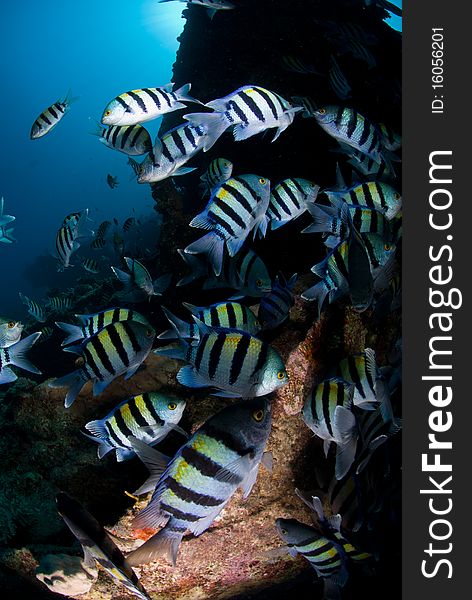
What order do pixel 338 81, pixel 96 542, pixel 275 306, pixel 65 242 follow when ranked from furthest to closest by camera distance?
pixel 338 81 → pixel 65 242 → pixel 275 306 → pixel 96 542

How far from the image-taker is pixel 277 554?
3387 millimetres

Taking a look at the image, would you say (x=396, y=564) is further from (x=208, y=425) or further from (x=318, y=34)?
(x=318, y=34)

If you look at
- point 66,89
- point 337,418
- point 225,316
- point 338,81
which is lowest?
point 337,418

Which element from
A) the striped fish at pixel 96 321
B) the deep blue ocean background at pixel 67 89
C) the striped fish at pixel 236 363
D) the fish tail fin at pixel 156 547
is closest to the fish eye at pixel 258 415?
the striped fish at pixel 236 363

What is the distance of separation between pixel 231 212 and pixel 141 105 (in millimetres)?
1262

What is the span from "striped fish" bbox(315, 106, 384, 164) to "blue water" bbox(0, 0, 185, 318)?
73661mm

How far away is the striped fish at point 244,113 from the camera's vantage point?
9.10 feet

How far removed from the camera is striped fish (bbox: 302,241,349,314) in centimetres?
257

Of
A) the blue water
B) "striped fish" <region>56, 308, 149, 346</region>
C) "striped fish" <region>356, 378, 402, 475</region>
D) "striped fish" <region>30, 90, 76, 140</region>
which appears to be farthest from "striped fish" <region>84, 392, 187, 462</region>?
the blue water

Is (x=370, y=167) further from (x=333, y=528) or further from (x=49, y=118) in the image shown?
(x=49, y=118)

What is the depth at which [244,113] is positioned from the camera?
9.20 ft

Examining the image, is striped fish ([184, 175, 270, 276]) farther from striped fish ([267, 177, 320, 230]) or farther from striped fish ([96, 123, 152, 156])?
striped fish ([96, 123, 152, 156])

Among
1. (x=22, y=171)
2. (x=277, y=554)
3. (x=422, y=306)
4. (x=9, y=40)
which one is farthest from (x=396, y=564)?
(x=22, y=171)

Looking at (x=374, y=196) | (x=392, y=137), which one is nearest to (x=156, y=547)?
(x=374, y=196)
